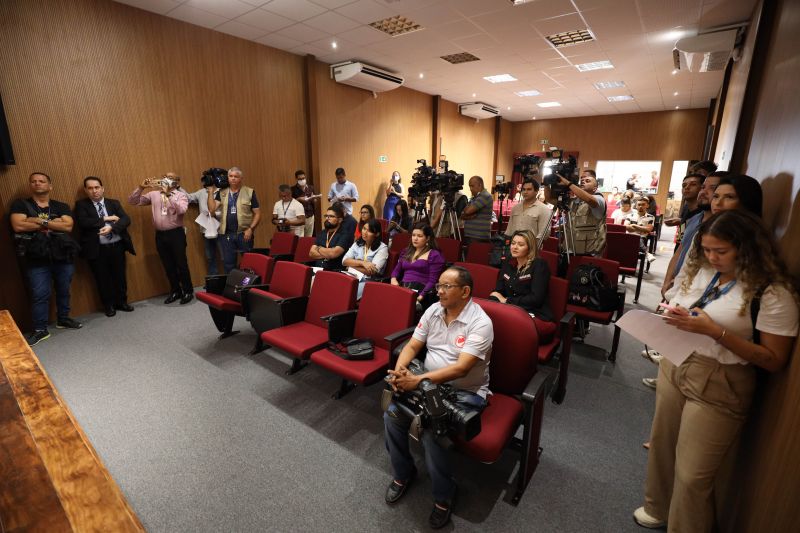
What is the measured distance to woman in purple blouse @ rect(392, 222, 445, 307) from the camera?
11.0 ft

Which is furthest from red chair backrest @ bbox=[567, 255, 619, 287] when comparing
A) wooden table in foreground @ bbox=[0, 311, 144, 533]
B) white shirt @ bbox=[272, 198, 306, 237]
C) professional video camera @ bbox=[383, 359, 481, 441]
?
white shirt @ bbox=[272, 198, 306, 237]

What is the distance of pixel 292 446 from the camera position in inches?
91.9

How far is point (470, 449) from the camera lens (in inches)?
66.8

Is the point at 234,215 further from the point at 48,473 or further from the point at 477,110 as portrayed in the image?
the point at 477,110

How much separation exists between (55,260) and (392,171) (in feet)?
20.6

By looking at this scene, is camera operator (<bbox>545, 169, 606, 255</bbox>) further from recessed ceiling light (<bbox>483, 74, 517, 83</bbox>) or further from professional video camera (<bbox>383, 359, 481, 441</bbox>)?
recessed ceiling light (<bbox>483, 74, 517, 83</bbox>)

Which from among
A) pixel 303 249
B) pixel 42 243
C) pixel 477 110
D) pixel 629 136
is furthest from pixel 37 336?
pixel 629 136

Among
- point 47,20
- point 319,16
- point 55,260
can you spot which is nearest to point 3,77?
point 47,20

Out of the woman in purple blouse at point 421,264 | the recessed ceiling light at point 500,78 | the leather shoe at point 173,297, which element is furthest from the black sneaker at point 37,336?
the recessed ceiling light at point 500,78

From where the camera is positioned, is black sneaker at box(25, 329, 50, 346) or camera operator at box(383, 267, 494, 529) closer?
camera operator at box(383, 267, 494, 529)

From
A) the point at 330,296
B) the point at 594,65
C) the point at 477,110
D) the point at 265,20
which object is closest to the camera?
the point at 330,296

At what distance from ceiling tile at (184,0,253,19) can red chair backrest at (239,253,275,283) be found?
298 cm

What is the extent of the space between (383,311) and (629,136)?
12.2 m

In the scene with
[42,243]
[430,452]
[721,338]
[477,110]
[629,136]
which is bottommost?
[430,452]
